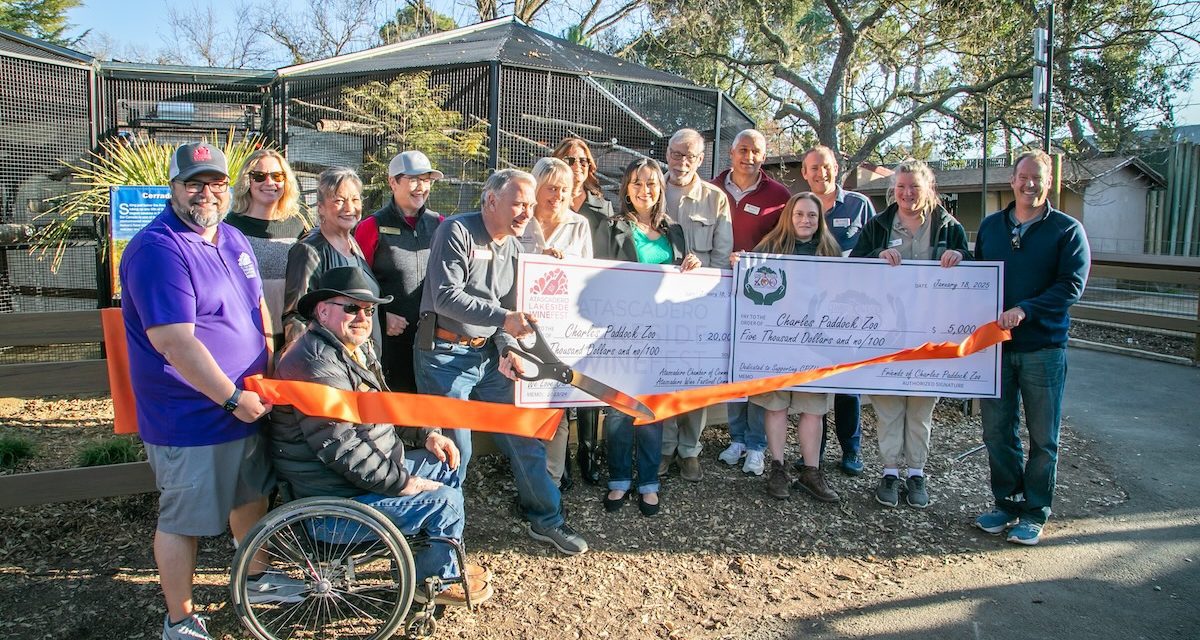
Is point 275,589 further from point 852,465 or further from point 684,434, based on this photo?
point 852,465

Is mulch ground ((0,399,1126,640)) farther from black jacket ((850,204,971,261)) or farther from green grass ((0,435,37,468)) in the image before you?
black jacket ((850,204,971,261))

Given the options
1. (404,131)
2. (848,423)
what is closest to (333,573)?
(848,423)

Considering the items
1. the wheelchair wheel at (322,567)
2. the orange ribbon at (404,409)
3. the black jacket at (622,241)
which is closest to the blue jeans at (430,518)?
the wheelchair wheel at (322,567)

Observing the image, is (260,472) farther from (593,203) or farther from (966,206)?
(966,206)

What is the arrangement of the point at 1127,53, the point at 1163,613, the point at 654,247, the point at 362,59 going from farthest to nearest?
the point at 1127,53
the point at 362,59
the point at 654,247
the point at 1163,613

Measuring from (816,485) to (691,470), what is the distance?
2.58 ft

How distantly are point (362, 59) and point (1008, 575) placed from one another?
8.67 m

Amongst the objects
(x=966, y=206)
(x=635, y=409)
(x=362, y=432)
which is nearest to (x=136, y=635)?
(x=362, y=432)

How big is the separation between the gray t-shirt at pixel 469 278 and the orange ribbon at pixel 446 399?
0.39 m

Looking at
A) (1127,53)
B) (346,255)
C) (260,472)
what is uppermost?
(1127,53)

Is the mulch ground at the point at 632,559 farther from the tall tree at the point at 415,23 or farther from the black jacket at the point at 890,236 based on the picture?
the tall tree at the point at 415,23

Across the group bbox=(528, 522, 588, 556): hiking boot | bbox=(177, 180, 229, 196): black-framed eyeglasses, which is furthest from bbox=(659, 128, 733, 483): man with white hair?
bbox=(177, 180, 229, 196): black-framed eyeglasses

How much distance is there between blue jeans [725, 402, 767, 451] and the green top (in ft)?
3.94

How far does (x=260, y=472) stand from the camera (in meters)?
3.27
